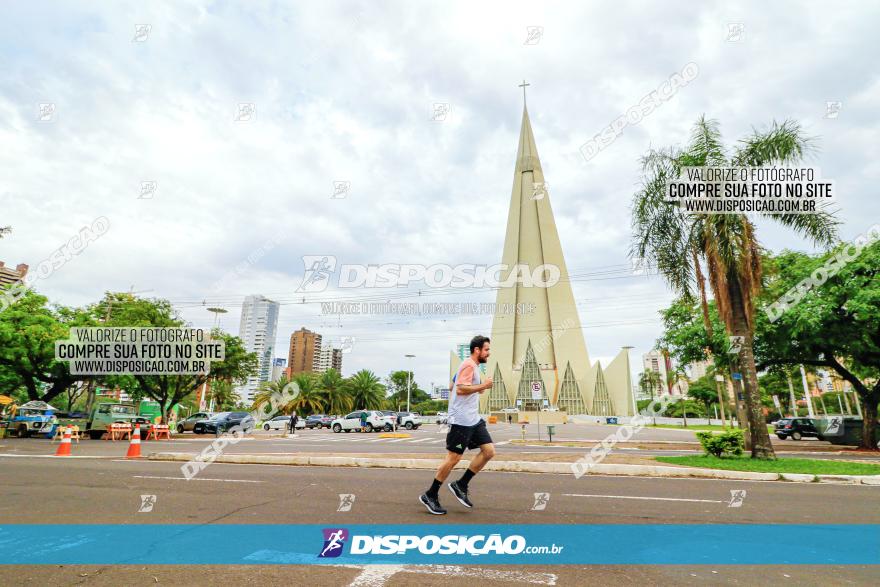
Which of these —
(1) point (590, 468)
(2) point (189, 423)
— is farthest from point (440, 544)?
(2) point (189, 423)

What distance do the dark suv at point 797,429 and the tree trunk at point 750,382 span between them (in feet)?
61.2

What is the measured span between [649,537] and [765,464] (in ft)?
27.3

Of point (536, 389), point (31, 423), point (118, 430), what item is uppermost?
point (536, 389)

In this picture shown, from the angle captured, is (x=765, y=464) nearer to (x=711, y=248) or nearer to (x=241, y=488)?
(x=711, y=248)

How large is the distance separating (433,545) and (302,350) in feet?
387

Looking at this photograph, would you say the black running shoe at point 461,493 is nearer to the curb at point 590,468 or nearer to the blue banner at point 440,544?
the blue banner at point 440,544

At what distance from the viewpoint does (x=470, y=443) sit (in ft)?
16.3

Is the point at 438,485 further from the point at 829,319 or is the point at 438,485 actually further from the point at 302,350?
the point at 302,350

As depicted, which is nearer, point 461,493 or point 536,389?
point 461,493

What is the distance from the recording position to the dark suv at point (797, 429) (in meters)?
26.1

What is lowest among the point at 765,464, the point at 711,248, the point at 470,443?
the point at 765,464

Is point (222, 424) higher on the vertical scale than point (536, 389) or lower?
lower

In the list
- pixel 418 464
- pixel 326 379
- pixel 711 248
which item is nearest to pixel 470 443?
pixel 418 464

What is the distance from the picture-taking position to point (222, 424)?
29.6 m
